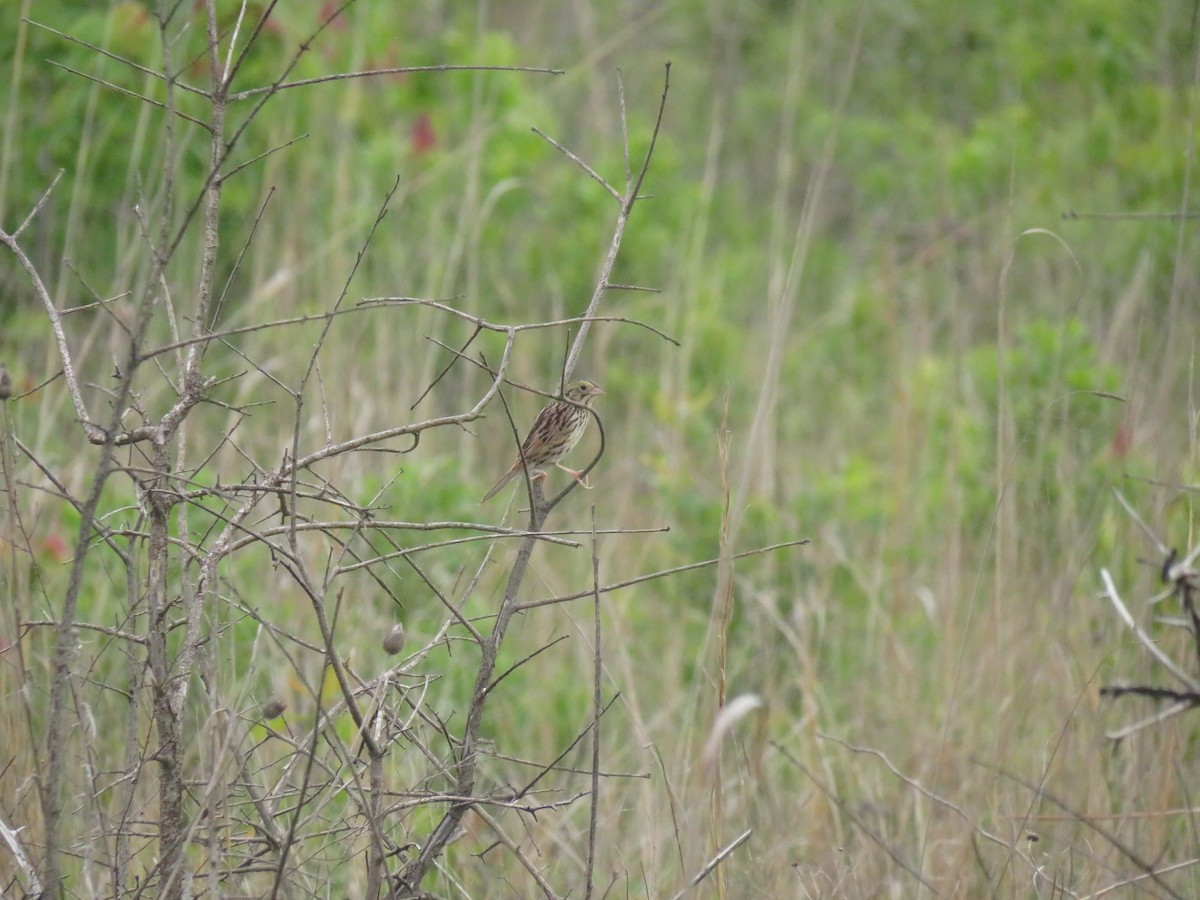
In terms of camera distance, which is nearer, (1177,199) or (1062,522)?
(1062,522)

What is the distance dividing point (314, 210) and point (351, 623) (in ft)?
10.3

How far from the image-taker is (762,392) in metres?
2.35

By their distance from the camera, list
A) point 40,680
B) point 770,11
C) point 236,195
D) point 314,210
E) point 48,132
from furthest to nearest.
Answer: point 770,11
point 314,210
point 236,195
point 48,132
point 40,680

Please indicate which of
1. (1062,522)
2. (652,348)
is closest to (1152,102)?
(652,348)

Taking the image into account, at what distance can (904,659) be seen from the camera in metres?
4.28

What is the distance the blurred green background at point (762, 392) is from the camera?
3256mm

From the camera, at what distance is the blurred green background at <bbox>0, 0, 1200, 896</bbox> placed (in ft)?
10.7

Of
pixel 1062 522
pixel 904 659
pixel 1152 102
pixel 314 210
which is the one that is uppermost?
pixel 1152 102

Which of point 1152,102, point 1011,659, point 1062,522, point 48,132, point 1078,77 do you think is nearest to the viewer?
point 1011,659

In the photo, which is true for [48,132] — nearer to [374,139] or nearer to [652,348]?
[374,139]

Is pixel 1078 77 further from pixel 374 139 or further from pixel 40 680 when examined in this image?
pixel 40 680

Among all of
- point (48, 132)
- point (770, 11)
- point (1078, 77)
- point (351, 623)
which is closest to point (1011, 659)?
point (351, 623)

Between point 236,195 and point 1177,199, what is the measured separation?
15.2 feet

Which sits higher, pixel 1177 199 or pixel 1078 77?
pixel 1078 77
